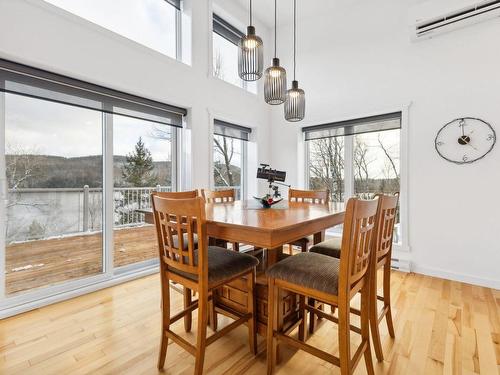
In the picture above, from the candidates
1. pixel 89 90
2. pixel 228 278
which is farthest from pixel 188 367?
pixel 89 90

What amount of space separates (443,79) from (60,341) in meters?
4.26

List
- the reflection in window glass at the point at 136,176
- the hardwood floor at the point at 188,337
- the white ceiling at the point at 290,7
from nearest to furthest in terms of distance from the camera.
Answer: the hardwood floor at the point at 188,337 < the reflection in window glass at the point at 136,176 < the white ceiling at the point at 290,7

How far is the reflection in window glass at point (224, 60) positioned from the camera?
3848 millimetres

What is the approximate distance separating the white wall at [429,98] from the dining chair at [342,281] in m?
2.14

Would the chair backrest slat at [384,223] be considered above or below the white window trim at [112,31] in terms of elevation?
below

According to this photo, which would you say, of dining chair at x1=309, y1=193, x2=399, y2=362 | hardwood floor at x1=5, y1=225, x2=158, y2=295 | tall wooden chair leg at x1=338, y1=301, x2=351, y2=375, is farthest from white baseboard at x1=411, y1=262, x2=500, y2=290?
hardwood floor at x1=5, y1=225, x2=158, y2=295

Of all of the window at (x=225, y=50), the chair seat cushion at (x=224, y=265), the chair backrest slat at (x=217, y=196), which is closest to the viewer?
the chair seat cushion at (x=224, y=265)

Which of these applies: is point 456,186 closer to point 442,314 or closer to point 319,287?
point 442,314

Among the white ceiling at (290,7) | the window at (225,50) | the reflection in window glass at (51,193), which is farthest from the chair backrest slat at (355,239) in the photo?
the white ceiling at (290,7)

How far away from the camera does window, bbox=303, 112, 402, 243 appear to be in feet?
11.4

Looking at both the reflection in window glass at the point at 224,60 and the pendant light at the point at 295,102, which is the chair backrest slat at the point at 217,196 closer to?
→ the pendant light at the point at 295,102

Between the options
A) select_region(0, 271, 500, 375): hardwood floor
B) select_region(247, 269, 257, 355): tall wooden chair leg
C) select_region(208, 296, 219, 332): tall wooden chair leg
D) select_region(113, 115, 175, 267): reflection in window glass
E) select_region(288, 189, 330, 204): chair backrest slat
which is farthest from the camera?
select_region(113, 115, 175, 267): reflection in window glass

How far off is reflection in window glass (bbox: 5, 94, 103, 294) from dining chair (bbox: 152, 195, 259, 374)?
4.86 ft

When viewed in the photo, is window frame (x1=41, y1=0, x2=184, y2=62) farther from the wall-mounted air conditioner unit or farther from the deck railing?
the wall-mounted air conditioner unit
